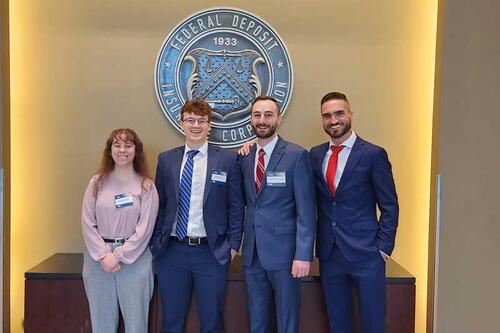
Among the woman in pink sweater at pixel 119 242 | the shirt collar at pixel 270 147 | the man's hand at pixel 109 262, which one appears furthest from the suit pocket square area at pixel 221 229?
the man's hand at pixel 109 262

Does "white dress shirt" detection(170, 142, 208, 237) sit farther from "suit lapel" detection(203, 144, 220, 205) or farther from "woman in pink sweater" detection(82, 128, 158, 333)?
"woman in pink sweater" detection(82, 128, 158, 333)

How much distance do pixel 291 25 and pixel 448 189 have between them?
1.61 metres

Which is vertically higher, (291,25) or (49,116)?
(291,25)

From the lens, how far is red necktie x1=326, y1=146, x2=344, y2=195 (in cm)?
275

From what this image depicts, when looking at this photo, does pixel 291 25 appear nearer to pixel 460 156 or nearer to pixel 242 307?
pixel 460 156

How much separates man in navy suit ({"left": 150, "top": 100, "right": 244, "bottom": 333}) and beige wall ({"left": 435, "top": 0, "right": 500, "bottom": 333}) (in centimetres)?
150

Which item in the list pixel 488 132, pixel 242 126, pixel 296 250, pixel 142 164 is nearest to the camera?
pixel 296 250

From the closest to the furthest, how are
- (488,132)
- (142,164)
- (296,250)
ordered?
1. (296,250)
2. (142,164)
3. (488,132)

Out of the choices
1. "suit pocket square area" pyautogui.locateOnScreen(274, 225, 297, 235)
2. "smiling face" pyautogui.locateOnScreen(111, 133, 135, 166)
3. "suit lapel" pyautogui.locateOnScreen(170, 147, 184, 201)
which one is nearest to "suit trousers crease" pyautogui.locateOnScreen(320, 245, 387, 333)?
"suit pocket square area" pyautogui.locateOnScreen(274, 225, 297, 235)

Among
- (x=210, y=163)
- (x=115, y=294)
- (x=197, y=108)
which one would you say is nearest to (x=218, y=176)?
(x=210, y=163)

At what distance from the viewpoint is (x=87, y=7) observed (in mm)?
3607

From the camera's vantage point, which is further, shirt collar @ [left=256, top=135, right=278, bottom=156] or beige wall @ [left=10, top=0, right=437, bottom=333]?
beige wall @ [left=10, top=0, right=437, bottom=333]

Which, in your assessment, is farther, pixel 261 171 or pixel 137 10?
pixel 137 10

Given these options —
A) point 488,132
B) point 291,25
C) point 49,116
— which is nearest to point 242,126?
point 291,25
